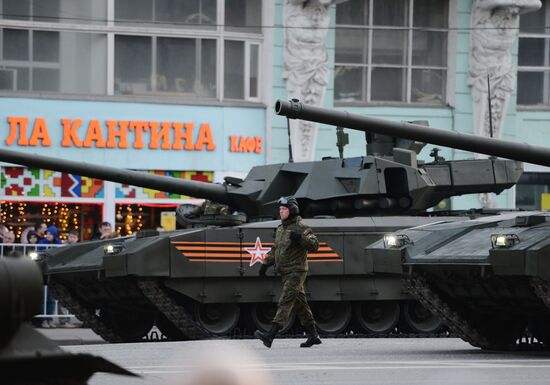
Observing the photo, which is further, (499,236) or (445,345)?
(445,345)

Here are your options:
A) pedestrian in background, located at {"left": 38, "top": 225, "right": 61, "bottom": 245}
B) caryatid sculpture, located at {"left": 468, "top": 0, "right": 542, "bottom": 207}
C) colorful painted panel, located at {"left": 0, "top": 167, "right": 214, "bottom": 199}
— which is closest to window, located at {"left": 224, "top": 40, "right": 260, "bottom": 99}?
colorful painted panel, located at {"left": 0, "top": 167, "right": 214, "bottom": 199}

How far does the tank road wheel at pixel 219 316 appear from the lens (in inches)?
707

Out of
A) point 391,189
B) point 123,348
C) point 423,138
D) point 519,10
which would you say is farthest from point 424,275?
point 519,10

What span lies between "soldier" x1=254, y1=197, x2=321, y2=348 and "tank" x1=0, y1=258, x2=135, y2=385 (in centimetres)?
1053

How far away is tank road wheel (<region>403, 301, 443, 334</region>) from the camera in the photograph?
61.7ft

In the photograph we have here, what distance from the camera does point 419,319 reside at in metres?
18.9

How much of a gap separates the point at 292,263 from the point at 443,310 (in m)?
Answer: 1.67

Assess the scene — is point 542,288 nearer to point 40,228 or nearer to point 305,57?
point 40,228

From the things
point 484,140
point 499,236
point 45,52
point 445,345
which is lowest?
point 445,345

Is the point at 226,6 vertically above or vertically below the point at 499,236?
above

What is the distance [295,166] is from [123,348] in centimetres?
520

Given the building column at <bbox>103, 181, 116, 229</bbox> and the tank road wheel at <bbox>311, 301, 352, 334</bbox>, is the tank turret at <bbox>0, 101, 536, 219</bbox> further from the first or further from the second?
the building column at <bbox>103, 181, 116, 229</bbox>

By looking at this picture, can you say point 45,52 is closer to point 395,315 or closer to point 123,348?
point 395,315

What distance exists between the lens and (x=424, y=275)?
14.6 m
